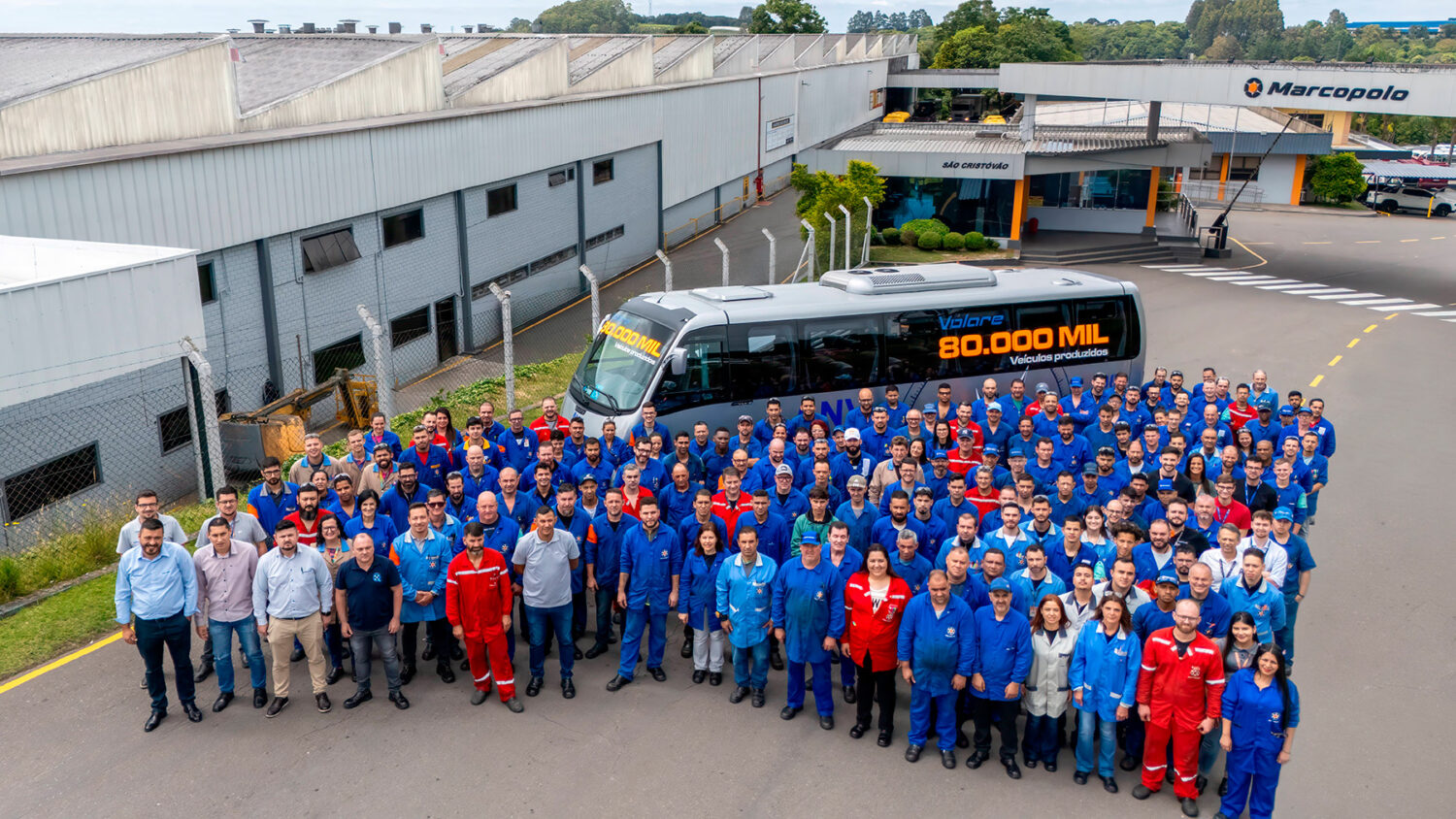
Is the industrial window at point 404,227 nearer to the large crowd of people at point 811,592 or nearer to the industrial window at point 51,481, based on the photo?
the industrial window at point 51,481

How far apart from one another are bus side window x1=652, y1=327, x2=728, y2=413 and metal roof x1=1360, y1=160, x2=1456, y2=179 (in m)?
46.3

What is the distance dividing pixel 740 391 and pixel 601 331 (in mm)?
2082

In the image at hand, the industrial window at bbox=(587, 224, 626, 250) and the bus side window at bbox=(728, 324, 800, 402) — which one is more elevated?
the bus side window at bbox=(728, 324, 800, 402)

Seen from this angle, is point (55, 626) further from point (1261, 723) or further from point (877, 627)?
point (1261, 723)

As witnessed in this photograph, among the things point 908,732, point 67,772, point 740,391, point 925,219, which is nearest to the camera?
point 67,772

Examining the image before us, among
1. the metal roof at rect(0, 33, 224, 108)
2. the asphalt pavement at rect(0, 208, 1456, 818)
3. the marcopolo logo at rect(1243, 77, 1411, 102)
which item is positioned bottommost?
the asphalt pavement at rect(0, 208, 1456, 818)

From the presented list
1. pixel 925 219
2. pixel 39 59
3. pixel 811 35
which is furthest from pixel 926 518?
pixel 811 35

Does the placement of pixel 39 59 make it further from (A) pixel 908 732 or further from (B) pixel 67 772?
(A) pixel 908 732

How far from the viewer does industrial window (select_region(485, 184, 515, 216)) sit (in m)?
23.7

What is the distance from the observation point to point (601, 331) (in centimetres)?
1387

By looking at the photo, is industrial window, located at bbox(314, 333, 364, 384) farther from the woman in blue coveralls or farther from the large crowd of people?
the woman in blue coveralls

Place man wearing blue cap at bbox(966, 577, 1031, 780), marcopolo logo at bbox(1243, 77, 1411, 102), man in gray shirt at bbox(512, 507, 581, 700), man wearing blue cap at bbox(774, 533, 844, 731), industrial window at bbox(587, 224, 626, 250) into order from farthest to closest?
industrial window at bbox(587, 224, 626, 250) → marcopolo logo at bbox(1243, 77, 1411, 102) → man in gray shirt at bbox(512, 507, 581, 700) → man wearing blue cap at bbox(774, 533, 844, 731) → man wearing blue cap at bbox(966, 577, 1031, 780)

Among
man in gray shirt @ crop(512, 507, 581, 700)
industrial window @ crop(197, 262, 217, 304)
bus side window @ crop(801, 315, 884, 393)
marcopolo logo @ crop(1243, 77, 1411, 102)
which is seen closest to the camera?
man in gray shirt @ crop(512, 507, 581, 700)

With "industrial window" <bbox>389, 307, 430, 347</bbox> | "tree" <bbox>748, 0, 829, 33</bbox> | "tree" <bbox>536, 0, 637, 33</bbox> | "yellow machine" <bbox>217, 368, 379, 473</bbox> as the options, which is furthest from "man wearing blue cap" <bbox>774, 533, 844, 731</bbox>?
"tree" <bbox>536, 0, 637, 33</bbox>
